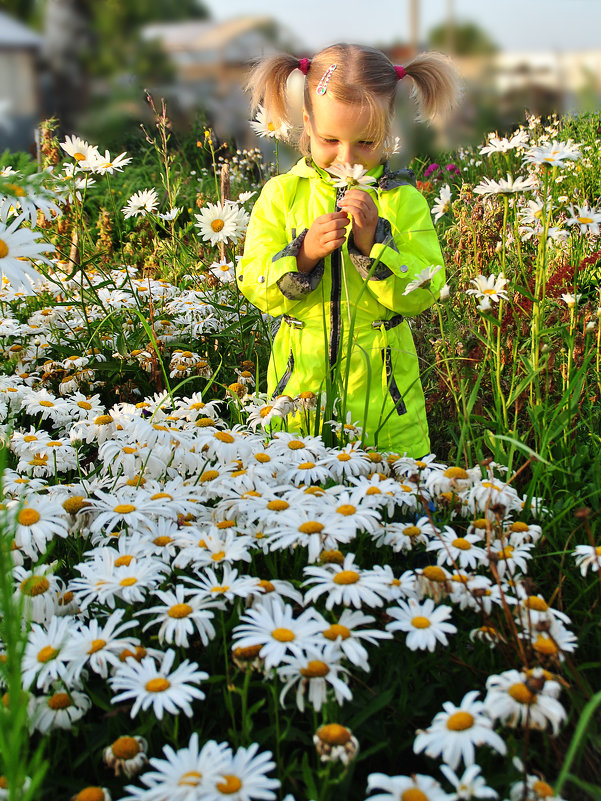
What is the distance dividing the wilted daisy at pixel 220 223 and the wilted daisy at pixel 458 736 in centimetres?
201

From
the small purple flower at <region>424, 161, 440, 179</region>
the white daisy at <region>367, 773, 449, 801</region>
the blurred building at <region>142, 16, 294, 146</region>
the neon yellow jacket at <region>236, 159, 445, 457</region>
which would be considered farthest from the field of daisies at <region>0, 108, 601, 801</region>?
the small purple flower at <region>424, 161, 440, 179</region>

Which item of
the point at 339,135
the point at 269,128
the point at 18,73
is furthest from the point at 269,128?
the point at 18,73

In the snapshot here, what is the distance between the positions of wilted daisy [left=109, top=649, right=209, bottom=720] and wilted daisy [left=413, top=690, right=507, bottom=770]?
331 mm

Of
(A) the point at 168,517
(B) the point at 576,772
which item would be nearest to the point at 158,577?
(A) the point at 168,517

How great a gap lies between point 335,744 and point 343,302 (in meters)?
1.68

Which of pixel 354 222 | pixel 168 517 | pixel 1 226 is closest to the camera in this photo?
pixel 168 517

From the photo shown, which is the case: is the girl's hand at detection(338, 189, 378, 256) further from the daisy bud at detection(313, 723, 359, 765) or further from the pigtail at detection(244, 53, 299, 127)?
the daisy bud at detection(313, 723, 359, 765)

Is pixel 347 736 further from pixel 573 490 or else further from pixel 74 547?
pixel 573 490

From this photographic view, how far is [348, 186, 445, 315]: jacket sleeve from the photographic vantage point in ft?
7.73

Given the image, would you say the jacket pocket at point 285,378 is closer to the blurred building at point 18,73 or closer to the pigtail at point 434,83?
the pigtail at point 434,83

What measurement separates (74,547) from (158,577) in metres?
0.52

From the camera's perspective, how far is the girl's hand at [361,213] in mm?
2223

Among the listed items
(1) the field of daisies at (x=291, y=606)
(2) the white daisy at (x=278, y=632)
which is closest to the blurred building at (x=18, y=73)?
(1) the field of daisies at (x=291, y=606)

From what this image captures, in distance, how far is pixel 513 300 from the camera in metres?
2.80
